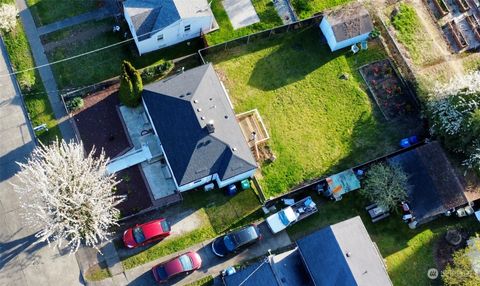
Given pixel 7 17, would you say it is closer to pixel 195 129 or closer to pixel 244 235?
pixel 195 129

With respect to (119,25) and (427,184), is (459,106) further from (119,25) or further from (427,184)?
(119,25)

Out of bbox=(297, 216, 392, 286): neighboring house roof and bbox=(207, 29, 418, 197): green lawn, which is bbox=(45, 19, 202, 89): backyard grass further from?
bbox=(297, 216, 392, 286): neighboring house roof

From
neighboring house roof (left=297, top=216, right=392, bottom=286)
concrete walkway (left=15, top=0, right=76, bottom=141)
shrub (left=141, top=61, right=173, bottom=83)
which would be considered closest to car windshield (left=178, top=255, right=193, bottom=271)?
neighboring house roof (left=297, top=216, right=392, bottom=286)

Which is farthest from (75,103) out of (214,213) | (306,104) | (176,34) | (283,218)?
(306,104)

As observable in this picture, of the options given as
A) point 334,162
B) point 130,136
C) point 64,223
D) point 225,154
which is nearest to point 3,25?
point 130,136

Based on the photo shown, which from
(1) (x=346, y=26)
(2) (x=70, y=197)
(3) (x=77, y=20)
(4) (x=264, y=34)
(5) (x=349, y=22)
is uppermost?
(3) (x=77, y=20)

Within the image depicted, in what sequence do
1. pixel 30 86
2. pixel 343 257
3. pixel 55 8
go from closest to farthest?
pixel 343 257 → pixel 30 86 → pixel 55 8
